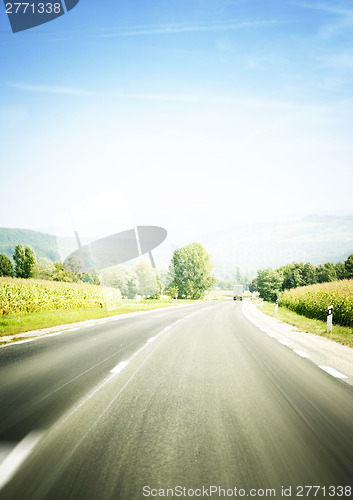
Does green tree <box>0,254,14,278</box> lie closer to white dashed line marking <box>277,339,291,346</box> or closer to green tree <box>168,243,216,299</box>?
green tree <box>168,243,216,299</box>

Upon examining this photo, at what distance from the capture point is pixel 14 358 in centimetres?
691

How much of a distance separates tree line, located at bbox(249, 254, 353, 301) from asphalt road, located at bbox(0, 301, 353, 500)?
83025 mm

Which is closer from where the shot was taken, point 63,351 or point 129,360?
point 129,360

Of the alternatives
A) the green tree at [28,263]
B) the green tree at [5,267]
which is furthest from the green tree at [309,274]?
the green tree at [5,267]

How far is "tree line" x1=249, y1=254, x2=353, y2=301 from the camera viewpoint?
283ft

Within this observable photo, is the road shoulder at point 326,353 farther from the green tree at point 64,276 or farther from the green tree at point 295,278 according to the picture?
the green tree at point 295,278

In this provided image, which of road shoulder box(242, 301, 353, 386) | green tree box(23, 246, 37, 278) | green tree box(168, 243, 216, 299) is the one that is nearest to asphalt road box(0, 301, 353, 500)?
road shoulder box(242, 301, 353, 386)

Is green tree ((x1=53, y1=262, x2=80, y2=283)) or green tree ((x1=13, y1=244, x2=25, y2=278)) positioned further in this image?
green tree ((x1=13, y1=244, x2=25, y2=278))

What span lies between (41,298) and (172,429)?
17459mm

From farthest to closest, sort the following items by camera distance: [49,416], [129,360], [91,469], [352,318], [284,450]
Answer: [352,318]
[129,360]
[49,416]
[284,450]
[91,469]

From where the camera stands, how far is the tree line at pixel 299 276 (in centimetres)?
8619

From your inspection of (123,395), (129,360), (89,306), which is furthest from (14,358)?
(89,306)

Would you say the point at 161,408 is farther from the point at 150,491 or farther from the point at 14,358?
the point at 14,358

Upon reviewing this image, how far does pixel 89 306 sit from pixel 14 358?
685 inches
